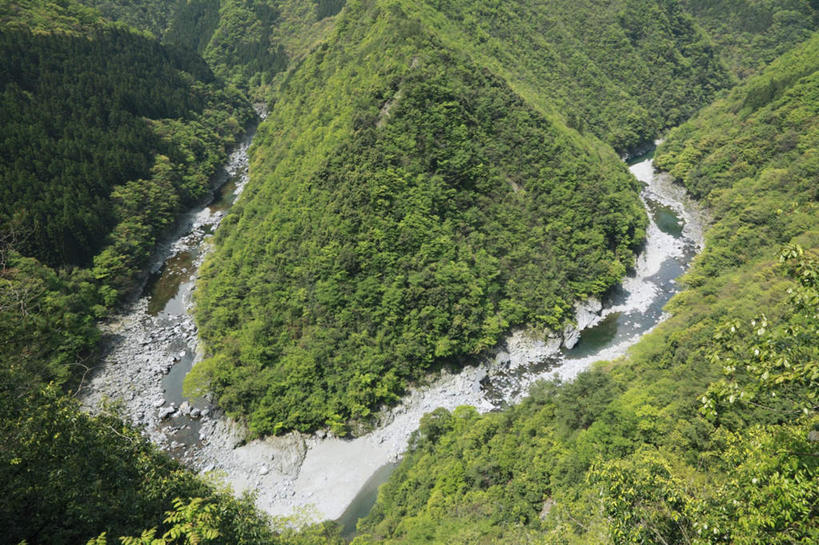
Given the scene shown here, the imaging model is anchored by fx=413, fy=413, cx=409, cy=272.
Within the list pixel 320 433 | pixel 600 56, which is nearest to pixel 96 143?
pixel 320 433

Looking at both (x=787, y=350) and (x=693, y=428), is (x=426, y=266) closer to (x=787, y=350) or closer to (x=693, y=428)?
(x=693, y=428)

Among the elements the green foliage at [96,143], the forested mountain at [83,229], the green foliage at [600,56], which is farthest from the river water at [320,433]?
the green foliage at [600,56]

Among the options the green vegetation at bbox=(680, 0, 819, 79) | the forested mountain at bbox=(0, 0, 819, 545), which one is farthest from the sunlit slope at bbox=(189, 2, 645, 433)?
the green vegetation at bbox=(680, 0, 819, 79)

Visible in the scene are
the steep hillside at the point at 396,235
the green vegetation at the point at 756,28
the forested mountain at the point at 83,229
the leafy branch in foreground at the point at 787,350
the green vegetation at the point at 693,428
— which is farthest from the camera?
the green vegetation at the point at 756,28

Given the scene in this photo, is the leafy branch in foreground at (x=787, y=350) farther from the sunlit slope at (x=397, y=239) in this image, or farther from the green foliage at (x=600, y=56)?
the green foliage at (x=600, y=56)

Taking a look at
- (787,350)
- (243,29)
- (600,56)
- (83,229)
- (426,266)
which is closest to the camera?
(787,350)

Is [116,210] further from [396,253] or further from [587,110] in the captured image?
[587,110]
